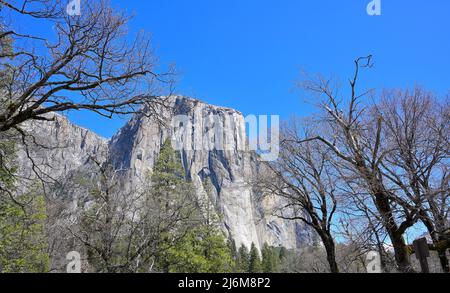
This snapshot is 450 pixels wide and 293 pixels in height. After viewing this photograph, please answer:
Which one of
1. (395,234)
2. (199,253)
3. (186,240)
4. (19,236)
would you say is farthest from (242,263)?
→ (395,234)

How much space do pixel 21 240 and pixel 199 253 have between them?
1054 cm

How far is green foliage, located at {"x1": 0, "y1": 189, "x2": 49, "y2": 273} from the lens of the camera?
17.7 metres

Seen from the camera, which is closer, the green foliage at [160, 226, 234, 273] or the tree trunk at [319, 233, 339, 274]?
the tree trunk at [319, 233, 339, 274]

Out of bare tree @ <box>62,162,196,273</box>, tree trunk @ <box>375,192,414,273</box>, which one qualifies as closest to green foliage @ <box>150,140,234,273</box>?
bare tree @ <box>62,162,196,273</box>

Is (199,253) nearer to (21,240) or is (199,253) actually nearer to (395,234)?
(21,240)

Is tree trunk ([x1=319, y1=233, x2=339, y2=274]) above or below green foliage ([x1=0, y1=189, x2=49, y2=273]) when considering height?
below

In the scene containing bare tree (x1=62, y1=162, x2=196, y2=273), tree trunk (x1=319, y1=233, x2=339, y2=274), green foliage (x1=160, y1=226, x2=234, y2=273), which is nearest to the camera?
bare tree (x1=62, y1=162, x2=196, y2=273)

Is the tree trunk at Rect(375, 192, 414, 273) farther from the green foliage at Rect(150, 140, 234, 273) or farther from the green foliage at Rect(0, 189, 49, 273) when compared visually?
the green foliage at Rect(0, 189, 49, 273)

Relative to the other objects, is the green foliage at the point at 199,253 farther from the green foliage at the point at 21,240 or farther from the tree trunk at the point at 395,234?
the tree trunk at the point at 395,234

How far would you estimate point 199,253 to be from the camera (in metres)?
23.6

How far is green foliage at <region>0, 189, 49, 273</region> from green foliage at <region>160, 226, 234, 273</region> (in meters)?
6.86

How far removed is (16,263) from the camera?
59.4 feet
